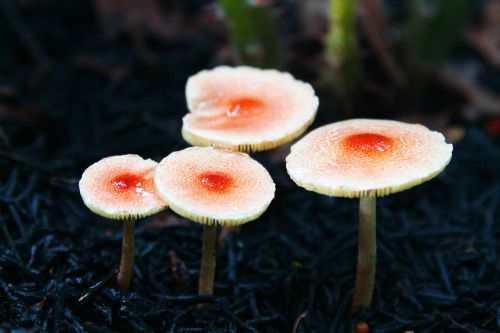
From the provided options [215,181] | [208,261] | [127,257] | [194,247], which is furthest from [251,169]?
[194,247]

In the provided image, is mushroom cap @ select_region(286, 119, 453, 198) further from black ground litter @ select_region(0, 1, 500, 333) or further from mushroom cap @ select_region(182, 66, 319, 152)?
black ground litter @ select_region(0, 1, 500, 333)

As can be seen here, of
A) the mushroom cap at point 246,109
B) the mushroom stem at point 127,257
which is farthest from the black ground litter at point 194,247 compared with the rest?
the mushroom cap at point 246,109

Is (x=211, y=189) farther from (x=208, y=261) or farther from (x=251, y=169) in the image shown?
(x=208, y=261)

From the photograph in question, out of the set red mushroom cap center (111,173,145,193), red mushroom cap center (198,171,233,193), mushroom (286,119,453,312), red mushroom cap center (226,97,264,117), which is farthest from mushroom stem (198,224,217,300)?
red mushroom cap center (226,97,264,117)

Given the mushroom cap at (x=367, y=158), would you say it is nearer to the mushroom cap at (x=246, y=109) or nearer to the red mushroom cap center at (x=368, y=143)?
the red mushroom cap center at (x=368, y=143)

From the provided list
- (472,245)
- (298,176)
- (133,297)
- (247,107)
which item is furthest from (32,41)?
(472,245)

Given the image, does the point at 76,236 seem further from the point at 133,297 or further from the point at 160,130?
the point at 160,130
